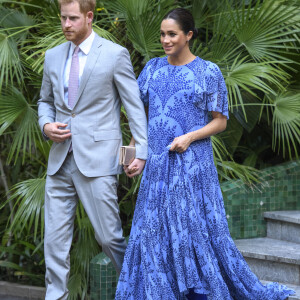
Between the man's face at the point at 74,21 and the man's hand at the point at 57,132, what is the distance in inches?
17.8

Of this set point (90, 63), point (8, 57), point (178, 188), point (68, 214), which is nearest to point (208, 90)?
point (178, 188)

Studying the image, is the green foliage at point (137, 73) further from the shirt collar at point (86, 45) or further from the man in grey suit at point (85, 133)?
the shirt collar at point (86, 45)

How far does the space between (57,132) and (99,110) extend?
247 millimetres

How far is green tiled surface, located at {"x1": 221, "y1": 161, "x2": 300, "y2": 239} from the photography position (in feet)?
17.7

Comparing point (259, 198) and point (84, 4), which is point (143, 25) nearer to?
point (84, 4)

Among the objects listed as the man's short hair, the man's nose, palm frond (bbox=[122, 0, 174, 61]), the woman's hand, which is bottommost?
the woman's hand

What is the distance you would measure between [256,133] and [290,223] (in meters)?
1.45

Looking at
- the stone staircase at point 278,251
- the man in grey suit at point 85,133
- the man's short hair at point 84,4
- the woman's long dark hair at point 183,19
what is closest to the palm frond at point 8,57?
the man in grey suit at point 85,133

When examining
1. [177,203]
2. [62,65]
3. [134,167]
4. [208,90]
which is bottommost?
[177,203]

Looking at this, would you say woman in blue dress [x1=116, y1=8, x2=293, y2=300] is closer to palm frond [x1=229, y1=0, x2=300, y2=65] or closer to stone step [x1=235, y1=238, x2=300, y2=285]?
stone step [x1=235, y1=238, x2=300, y2=285]

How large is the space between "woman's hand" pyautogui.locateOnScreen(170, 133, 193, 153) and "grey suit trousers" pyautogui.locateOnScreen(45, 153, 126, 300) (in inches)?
14.3

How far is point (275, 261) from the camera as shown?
191 inches

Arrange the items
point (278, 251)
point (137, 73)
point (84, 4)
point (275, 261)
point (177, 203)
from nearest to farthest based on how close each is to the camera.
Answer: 1. point (84, 4)
2. point (177, 203)
3. point (275, 261)
4. point (278, 251)
5. point (137, 73)

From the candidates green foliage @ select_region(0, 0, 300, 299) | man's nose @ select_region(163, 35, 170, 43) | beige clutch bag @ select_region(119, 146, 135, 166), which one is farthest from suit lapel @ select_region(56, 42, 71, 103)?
green foliage @ select_region(0, 0, 300, 299)
